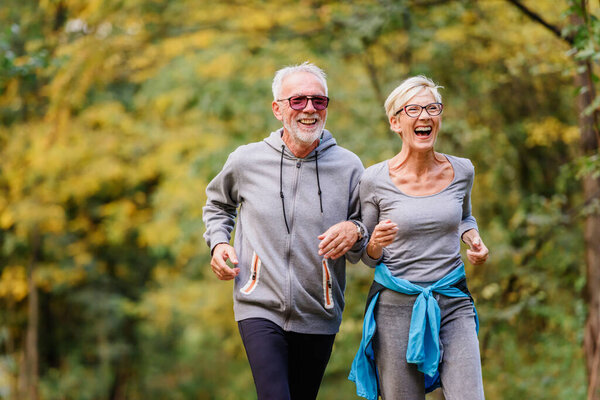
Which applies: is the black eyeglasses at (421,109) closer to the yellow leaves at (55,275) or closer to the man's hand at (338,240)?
the man's hand at (338,240)

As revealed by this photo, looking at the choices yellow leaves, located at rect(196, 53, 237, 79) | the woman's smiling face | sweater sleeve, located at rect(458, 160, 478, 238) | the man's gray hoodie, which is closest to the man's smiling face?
the man's gray hoodie

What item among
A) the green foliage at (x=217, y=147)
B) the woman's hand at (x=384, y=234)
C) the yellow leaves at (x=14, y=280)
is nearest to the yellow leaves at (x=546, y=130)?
the green foliage at (x=217, y=147)

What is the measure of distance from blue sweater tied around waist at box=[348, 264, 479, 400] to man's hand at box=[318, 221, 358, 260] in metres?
0.19

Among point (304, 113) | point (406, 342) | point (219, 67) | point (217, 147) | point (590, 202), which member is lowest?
point (406, 342)

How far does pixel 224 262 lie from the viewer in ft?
11.5

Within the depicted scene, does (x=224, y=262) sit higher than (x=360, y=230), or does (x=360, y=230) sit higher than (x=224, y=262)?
(x=360, y=230)

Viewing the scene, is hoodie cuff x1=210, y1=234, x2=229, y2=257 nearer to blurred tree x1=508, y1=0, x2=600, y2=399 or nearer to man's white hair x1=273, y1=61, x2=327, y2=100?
man's white hair x1=273, y1=61, x2=327, y2=100

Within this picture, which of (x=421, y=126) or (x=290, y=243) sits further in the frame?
(x=290, y=243)

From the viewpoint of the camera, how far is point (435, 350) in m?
3.26

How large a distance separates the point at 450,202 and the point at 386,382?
0.85m

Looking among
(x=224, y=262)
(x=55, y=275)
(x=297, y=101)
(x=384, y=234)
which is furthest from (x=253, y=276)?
(x=55, y=275)

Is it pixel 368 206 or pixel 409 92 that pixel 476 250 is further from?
pixel 409 92

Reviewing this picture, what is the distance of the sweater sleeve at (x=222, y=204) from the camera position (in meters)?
3.75

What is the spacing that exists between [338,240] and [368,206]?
0.26 meters
